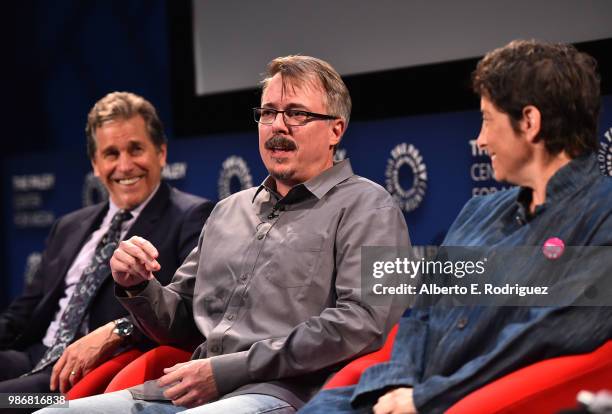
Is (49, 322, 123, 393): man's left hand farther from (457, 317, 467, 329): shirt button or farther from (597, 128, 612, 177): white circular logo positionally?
(597, 128, 612, 177): white circular logo

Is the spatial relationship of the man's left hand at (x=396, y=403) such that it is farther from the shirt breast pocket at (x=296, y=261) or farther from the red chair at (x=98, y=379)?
the red chair at (x=98, y=379)

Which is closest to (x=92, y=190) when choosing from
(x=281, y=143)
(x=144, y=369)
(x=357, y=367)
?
(x=144, y=369)

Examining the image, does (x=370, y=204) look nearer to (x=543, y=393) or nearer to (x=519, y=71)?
(x=519, y=71)

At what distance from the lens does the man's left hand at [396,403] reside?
2422 mm

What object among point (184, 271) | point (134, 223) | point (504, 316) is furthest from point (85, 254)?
point (504, 316)

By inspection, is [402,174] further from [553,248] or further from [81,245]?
[553,248]

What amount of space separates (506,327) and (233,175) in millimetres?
3076

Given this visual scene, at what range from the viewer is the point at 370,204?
3.05 m

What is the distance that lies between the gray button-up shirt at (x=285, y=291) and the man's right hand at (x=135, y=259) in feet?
0.31

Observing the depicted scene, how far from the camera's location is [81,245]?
13.8ft

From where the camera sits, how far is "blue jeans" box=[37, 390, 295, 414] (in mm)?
2748

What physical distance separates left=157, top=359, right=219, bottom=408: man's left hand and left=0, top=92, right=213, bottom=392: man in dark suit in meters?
0.68

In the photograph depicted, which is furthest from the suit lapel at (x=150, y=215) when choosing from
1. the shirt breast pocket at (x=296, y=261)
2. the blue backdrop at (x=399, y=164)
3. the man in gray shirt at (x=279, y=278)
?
the blue backdrop at (x=399, y=164)

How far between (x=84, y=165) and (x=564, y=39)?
3.54 meters
